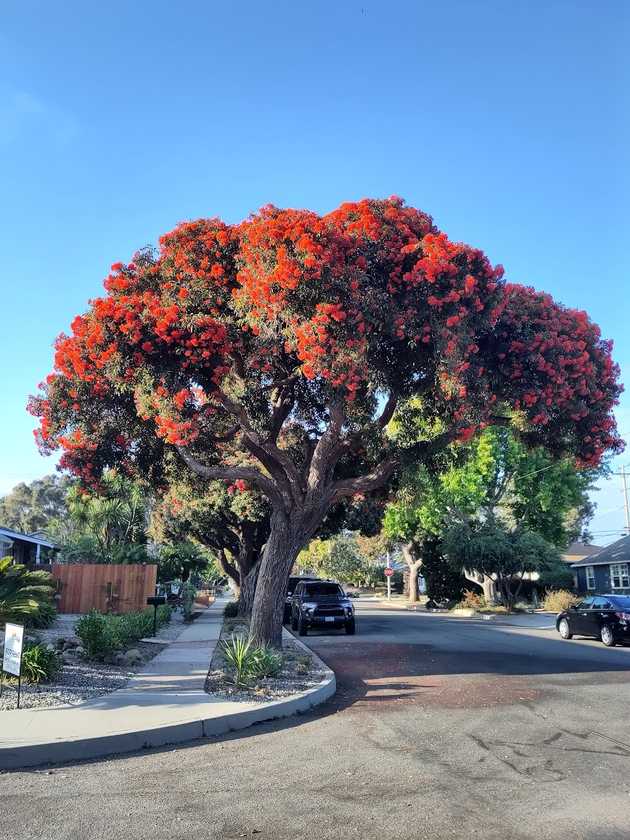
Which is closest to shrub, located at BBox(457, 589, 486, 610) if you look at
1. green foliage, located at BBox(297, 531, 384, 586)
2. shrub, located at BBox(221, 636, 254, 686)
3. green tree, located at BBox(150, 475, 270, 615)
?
green tree, located at BBox(150, 475, 270, 615)

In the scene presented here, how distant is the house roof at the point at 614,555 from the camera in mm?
37125

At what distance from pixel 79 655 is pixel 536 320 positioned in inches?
405

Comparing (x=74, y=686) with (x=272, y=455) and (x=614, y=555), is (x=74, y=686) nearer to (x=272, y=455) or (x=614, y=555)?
(x=272, y=455)

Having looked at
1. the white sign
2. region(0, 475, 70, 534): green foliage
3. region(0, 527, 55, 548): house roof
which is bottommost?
the white sign

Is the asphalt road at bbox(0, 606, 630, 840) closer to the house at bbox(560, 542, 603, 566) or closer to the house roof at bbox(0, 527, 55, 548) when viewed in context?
the house roof at bbox(0, 527, 55, 548)

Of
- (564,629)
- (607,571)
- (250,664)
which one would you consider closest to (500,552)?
(607,571)

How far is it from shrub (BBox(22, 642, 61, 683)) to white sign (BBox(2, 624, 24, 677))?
1.05m

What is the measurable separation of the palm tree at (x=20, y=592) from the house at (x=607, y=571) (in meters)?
33.7

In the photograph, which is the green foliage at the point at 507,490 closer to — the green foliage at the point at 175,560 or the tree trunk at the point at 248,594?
the tree trunk at the point at 248,594

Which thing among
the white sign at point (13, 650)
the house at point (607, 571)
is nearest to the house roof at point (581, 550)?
the house at point (607, 571)

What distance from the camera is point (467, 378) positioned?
11.6 metres

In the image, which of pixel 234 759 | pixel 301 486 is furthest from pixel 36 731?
pixel 301 486

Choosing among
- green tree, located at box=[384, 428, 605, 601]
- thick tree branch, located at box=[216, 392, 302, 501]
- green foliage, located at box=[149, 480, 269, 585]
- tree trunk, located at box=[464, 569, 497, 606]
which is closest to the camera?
thick tree branch, located at box=[216, 392, 302, 501]

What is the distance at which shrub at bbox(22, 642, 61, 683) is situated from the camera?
9.48 metres
